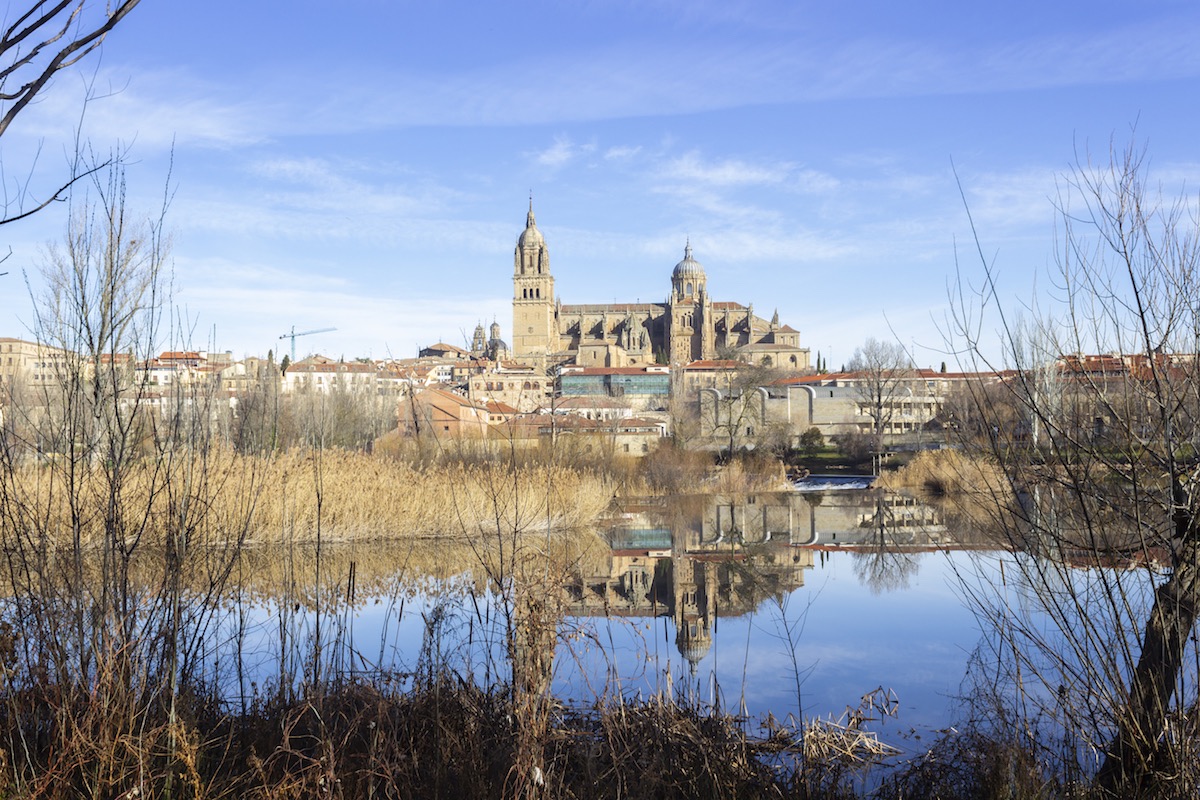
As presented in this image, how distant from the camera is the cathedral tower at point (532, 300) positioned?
318 feet

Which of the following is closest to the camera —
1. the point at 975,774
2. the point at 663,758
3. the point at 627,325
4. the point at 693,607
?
the point at 663,758

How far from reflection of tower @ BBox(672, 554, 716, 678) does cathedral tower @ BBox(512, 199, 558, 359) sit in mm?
81842

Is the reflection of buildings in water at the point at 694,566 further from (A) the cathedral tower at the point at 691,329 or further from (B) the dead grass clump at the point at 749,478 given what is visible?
(A) the cathedral tower at the point at 691,329

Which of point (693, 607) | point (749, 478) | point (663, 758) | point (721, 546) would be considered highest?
point (663, 758)

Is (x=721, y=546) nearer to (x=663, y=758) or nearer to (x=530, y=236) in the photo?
(x=663, y=758)

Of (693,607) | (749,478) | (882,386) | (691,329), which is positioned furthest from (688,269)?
(693,607)

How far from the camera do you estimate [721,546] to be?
627 inches

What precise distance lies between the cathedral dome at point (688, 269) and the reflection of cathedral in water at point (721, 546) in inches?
2968

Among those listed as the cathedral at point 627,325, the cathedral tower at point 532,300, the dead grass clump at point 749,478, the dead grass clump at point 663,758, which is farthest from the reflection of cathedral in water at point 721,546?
the cathedral tower at point 532,300

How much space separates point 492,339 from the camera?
97688 mm

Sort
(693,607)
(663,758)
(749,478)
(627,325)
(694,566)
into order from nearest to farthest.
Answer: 1. (663,758)
2. (693,607)
3. (694,566)
4. (749,478)
5. (627,325)

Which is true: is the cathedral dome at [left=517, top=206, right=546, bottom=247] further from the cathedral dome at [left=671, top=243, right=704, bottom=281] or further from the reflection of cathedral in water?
the reflection of cathedral in water

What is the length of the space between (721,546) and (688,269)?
87.3 meters

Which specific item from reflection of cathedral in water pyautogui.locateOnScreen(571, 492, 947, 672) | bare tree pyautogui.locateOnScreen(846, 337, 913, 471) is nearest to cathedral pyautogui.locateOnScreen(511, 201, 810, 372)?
bare tree pyautogui.locateOnScreen(846, 337, 913, 471)
